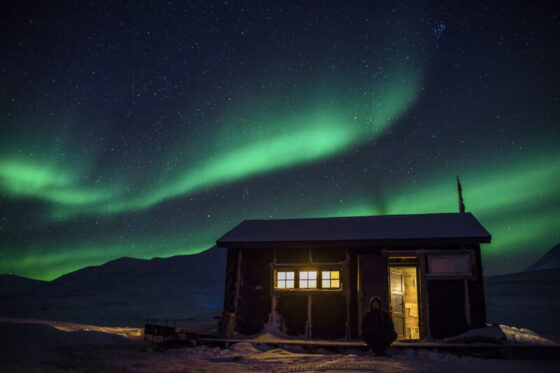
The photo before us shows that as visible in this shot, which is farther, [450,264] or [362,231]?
[362,231]

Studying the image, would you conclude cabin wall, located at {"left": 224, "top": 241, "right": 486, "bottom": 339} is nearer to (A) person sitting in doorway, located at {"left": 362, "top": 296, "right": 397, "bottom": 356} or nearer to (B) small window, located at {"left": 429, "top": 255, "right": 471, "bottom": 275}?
(B) small window, located at {"left": 429, "top": 255, "right": 471, "bottom": 275}

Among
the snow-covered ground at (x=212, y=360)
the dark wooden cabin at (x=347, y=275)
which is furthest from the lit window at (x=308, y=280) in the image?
the snow-covered ground at (x=212, y=360)

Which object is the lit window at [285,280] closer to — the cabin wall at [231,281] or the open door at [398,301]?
the cabin wall at [231,281]

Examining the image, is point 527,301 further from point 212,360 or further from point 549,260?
point 549,260

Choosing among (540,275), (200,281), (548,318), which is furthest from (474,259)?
(200,281)

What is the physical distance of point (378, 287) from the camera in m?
14.1

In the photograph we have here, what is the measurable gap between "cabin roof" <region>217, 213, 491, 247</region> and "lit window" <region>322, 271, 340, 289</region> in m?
1.11

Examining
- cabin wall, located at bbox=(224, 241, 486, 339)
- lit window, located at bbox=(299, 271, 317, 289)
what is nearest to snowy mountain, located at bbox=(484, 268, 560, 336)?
cabin wall, located at bbox=(224, 241, 486, 339)

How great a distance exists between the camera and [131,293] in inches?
2564

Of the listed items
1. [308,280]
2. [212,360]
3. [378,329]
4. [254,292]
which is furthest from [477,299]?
[212,360]

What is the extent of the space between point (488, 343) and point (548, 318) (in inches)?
920

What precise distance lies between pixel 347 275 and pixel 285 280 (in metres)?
2.29

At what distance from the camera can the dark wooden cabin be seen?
13543 mm

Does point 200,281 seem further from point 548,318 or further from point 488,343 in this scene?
point 488,343
